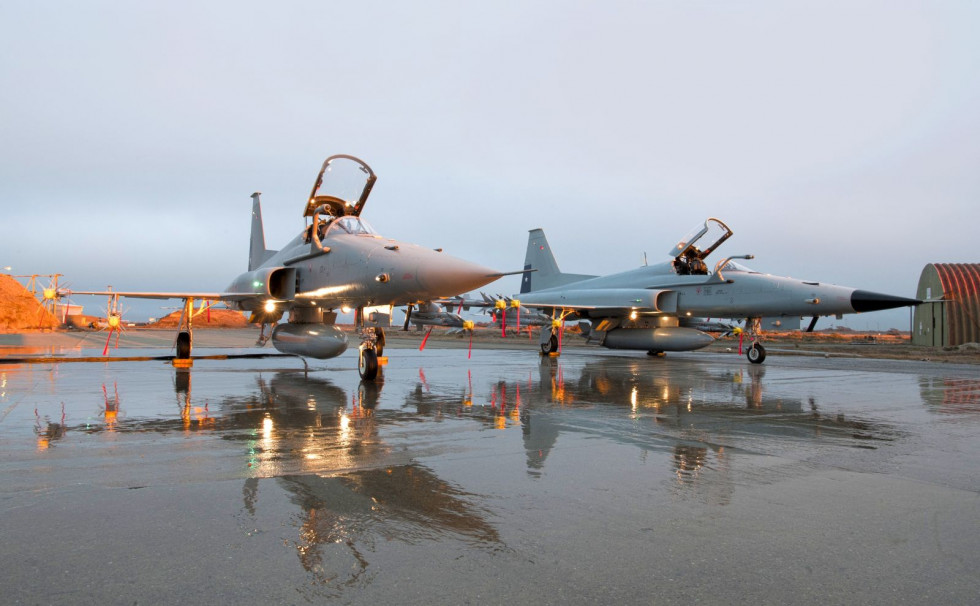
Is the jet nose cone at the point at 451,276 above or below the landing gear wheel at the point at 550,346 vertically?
above

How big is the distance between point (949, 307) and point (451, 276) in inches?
1378

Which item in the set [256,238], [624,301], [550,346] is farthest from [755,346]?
[256,238]

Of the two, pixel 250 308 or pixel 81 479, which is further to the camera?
pixel 250 308

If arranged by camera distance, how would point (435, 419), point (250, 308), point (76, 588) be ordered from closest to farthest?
1. point (76, 588)
2. point (435, 419)
3. point (250, 308)

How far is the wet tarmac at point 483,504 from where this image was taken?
2230 mm

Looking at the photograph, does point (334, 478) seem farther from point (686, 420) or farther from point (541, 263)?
point (541, 263)

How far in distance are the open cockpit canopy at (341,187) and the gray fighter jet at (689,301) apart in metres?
6.70

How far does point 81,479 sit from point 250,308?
409 inches

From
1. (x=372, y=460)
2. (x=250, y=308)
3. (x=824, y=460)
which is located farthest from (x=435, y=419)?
(x=250, y=308)

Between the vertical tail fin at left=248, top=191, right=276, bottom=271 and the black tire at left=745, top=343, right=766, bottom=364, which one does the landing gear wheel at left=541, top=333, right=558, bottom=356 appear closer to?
the black tire at left=745, top=343, right=766, bottom=364

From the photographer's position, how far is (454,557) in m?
2.48

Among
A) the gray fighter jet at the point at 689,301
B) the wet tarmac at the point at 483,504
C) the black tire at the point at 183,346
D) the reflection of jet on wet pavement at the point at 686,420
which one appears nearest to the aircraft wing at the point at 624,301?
the gray fighter jet at the point at 689,301

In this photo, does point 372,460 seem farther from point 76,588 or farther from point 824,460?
point 824,460

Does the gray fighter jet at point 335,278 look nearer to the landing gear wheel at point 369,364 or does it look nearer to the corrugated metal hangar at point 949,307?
the landing gear wheel at point 369,364
